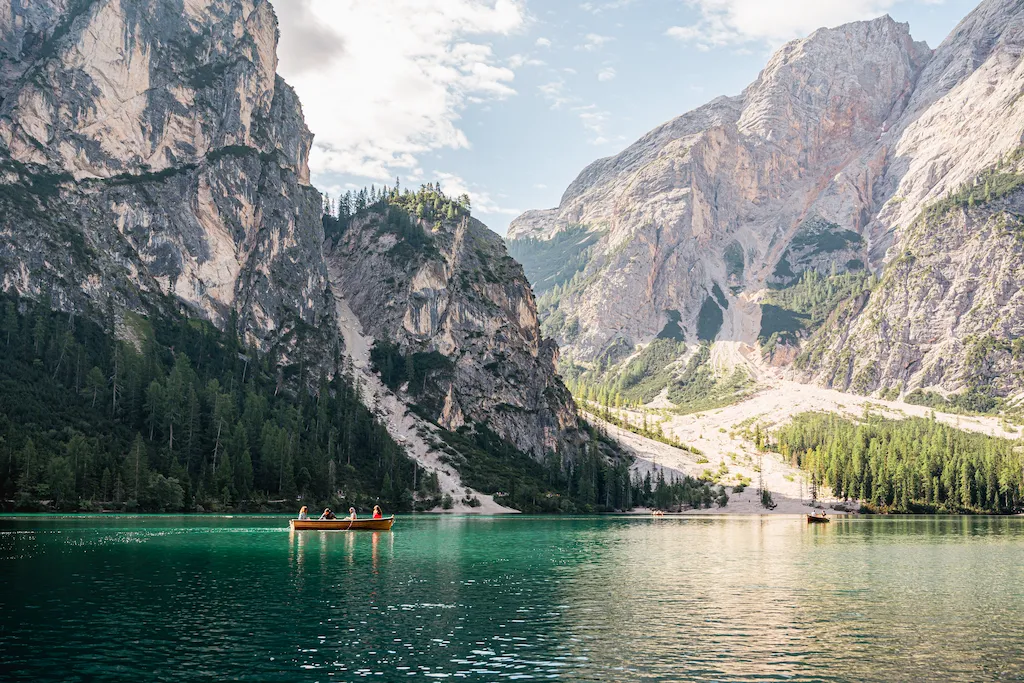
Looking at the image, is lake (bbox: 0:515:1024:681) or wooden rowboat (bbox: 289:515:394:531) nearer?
lake (bbox: 0:515:1024:681)

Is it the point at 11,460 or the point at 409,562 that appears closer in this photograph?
A: the point at 409,562

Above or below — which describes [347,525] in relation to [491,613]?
below

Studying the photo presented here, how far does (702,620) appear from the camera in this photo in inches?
2099

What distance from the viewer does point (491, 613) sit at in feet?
180

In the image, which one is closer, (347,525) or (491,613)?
(491,613)

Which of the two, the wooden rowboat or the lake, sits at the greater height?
the lake

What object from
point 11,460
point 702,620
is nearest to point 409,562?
point 702,620

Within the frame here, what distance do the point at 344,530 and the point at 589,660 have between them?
105745mm

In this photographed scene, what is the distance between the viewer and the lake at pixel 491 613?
129 feet

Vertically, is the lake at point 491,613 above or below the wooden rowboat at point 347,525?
above

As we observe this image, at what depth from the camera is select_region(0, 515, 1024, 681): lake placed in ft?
129

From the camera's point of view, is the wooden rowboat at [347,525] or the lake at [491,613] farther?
the wooden rowboat at [347,525]

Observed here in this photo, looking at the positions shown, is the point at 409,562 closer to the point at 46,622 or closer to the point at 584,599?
the point at 584,599

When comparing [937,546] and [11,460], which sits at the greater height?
[11,460]
